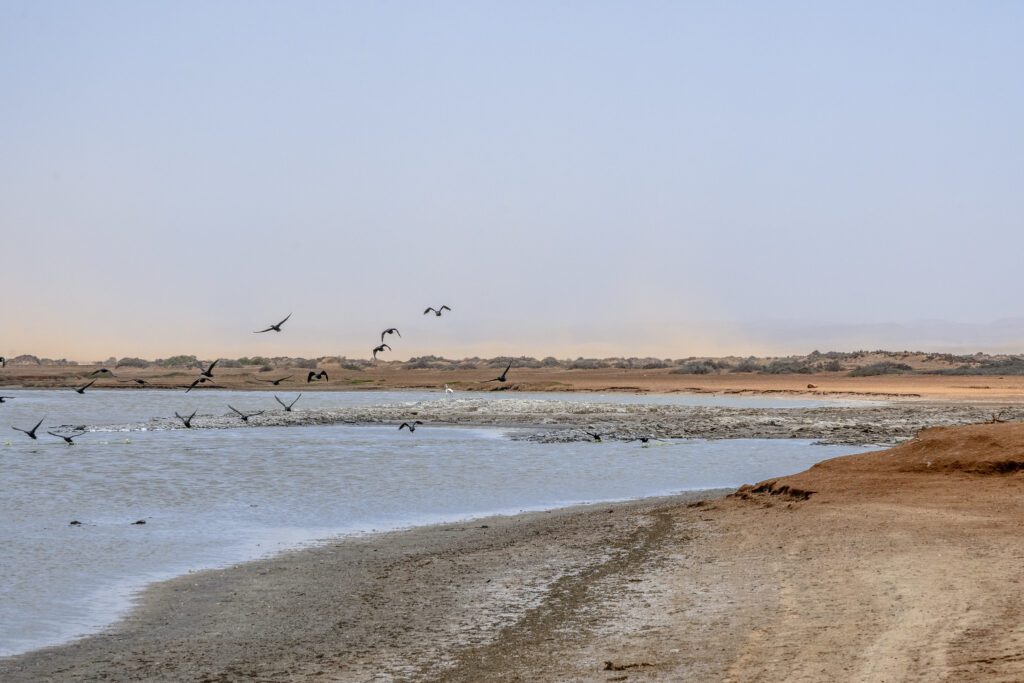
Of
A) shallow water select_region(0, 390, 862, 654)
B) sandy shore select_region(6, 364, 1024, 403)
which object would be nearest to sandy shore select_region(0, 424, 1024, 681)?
shallow water select_region(0, 390, 862, 654)

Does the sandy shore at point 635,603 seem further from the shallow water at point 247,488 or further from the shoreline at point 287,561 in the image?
the shallow water at point 247,488

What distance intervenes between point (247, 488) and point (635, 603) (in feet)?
45.7

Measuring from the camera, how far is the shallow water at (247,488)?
14148mm

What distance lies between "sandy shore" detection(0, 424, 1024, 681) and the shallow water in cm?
130

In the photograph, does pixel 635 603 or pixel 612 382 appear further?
pixel 612 382

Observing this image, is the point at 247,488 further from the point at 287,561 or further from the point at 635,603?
the point at 635,603

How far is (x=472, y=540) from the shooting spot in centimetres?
1577

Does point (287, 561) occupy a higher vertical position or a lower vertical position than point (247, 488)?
lower

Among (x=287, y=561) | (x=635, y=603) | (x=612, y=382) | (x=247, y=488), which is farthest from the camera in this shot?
(x=612, y=382)

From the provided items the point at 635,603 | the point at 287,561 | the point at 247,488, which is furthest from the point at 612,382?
the point at 635,603

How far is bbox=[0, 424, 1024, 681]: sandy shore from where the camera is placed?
8.59m

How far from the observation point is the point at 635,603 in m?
10.9

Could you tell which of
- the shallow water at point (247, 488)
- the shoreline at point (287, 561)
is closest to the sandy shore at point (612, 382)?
the shallow water at point (247, 488)

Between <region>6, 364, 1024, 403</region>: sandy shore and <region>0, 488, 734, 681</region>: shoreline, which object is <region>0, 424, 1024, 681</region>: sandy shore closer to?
<region>0, 488, 734, 681</region>: shoreline
